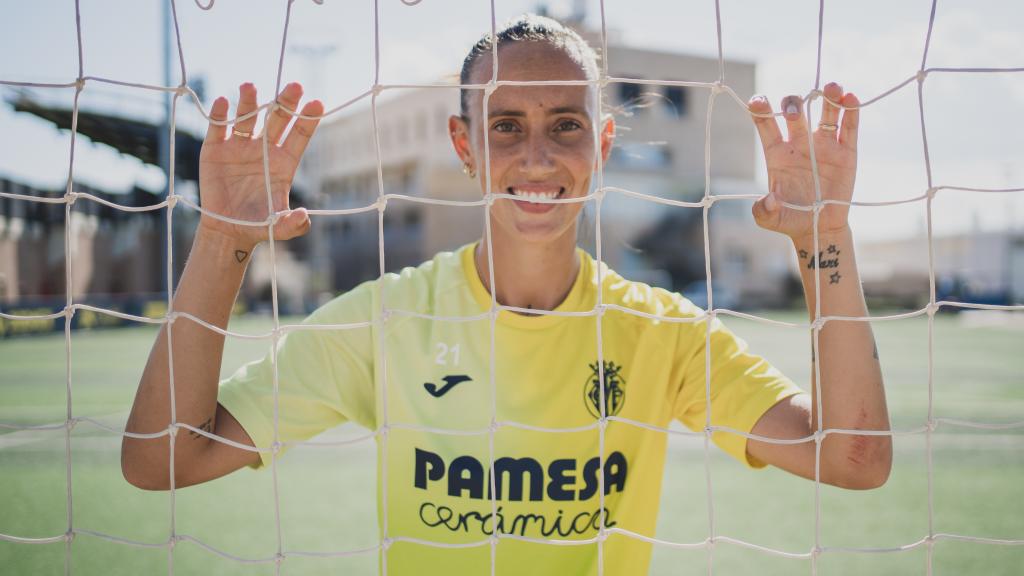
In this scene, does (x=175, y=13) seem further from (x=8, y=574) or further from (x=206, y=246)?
(x=8, y=574)

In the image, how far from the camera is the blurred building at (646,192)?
24.5 metres

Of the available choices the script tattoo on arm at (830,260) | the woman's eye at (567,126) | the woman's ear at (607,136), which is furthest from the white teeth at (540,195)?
the script tattoo on arm at (830,260)

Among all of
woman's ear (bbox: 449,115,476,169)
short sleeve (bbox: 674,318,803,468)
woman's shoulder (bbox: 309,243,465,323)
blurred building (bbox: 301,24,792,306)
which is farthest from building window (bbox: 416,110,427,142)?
short sleeve (bbox: 674,318,803,468)

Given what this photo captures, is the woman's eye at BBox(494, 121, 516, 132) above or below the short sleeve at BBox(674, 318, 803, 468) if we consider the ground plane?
above

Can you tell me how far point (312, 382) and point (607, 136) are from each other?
89cm

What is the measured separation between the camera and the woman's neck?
166 cm

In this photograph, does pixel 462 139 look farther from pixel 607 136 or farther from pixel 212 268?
pixel 212 268

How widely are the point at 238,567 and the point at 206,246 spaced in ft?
6.08

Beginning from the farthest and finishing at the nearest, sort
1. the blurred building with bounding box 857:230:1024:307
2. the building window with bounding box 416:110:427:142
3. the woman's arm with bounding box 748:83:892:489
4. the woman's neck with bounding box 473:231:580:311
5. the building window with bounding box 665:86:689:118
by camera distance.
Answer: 1. the building window with bounding box 416:110:427:142
2. the building window with bounding box 665:86:689:118
3. the blurred building with bounding box 857:230:1024:307
4. the woman's neck with bounding box 473:231:580:311
5. the woman's arm with bounding box 748:83:892:489

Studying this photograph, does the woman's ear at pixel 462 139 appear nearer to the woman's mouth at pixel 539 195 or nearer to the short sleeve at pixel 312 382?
the woman's mouth at pixel 539 195

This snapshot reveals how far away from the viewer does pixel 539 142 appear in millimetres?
1512

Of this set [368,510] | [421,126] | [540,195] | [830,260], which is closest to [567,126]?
[540,195]

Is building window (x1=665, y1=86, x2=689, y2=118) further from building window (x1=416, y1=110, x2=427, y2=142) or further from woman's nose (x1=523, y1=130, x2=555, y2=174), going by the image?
woman's nose (x1=523, y1=130, x2=555, y2=174)

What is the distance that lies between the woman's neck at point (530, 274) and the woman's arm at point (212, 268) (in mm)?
514
